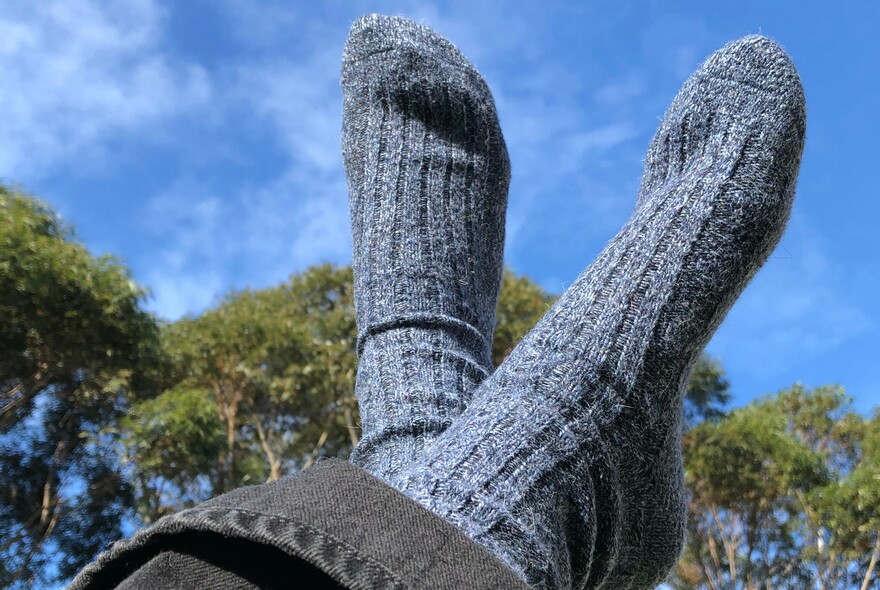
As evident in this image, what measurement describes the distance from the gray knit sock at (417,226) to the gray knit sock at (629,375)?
16 centimetres

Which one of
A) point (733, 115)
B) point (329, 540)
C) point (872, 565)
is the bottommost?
point (329, 540)

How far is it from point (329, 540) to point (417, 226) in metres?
0.67

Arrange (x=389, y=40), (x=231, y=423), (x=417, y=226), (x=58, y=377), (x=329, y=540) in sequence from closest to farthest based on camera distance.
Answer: (x=329, y=540) < (x=417, y=226) < (x=389, y=40) < (x=58, y=377) < (x=231, y=423)

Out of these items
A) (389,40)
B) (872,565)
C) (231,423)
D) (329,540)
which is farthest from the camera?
(872,565)

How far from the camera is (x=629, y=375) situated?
2.35 feet

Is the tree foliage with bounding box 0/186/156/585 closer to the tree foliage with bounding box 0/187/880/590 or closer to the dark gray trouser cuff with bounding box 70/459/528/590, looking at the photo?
the tree foliage with bounding box 0/187/880/590

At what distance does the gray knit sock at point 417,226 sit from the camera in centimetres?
87

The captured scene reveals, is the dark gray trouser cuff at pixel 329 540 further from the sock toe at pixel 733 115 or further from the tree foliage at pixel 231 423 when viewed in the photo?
Answer: the tree foliage at pixel 231 423

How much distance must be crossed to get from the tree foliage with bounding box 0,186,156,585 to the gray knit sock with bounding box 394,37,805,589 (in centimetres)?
451

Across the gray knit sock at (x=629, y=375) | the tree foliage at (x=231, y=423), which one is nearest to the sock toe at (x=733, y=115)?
the gray knit sock at (x=629, y=375)

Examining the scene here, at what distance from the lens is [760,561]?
7582 millimetres

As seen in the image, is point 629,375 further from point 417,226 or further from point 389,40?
point 389,40

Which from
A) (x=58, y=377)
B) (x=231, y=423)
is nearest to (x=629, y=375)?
(x=58, y=377)

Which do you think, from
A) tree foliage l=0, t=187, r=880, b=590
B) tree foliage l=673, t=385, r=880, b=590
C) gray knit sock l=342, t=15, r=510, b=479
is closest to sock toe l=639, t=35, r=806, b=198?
gray knit sock l=342, t=15, r=510, b=479
